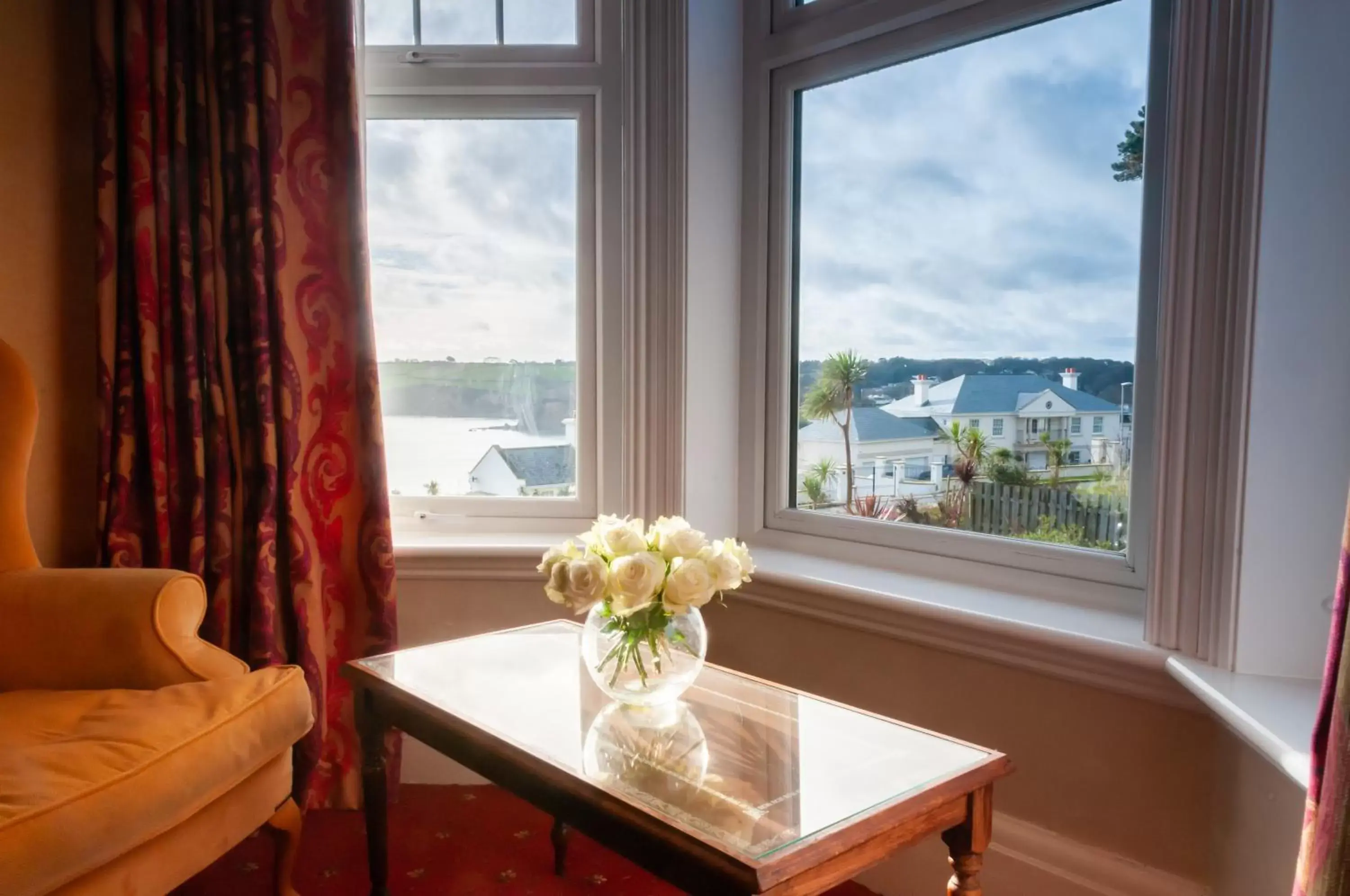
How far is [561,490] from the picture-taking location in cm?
248

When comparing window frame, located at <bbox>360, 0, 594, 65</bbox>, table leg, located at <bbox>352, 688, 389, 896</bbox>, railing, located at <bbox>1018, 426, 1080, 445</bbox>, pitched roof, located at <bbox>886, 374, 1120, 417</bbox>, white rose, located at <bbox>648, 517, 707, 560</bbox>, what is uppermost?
window frame, located at <bbox>360, 0, 594, 65</bbox>

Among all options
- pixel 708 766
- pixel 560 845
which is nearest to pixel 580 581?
pixel 708 766

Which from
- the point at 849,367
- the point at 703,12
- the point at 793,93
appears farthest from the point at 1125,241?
the point at 703,12

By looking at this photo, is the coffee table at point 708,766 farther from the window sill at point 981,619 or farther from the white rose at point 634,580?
the window sill at point 981,619

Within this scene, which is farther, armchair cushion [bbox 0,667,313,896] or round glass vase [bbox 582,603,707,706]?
round glass vase [bbox 582,603,707,706]

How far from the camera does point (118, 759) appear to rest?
1.32 meters

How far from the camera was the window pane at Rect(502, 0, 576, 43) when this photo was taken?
2.38 m

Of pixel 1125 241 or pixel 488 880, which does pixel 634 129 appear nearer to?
pixel 1125 241

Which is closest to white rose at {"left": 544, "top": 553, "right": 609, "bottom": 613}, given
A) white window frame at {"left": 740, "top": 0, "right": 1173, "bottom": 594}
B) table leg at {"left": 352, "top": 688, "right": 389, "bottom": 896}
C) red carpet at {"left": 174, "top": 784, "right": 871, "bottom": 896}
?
table leg at {"left": 352, "top": 688, "right": 389, "bottom": 896}

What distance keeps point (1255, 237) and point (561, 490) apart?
1637 millimetres

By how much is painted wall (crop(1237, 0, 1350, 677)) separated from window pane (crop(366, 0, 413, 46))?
6.22 feet

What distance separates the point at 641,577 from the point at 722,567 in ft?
0.44

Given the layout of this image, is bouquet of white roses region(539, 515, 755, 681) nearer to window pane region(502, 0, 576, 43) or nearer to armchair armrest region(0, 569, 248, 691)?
armchair armrest region(0, 569, 248, 691)

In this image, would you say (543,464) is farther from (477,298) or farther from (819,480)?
(819,480)
